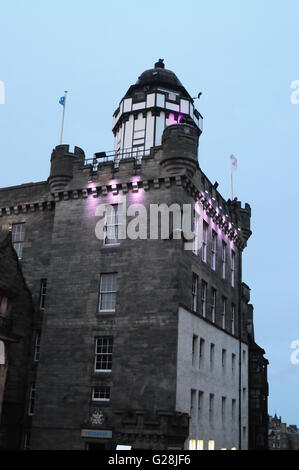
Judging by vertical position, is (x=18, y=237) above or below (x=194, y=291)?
above

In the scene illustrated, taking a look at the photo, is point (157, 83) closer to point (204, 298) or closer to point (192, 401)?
point (204, 298)

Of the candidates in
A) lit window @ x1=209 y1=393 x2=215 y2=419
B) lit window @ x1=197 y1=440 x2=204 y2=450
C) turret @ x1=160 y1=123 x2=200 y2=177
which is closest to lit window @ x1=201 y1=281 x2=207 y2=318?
lit window @ x1=209 y1=393 x2=215 y2=419

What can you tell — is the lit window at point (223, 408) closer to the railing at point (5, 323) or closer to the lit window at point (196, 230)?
the lit window at point (196, 230)

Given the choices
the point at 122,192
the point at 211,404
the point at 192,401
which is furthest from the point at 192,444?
the point at 122,192

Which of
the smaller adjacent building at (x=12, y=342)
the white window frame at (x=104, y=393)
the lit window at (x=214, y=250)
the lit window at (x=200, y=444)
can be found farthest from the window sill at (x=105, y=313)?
the lit window at (x=200, y=444)

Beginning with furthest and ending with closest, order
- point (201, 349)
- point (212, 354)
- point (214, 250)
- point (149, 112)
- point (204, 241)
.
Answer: point (149, 112), point (214, 250), point (204, 241), point (212, 354), point (201, 349)

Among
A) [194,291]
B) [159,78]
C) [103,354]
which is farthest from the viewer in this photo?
[159,78]

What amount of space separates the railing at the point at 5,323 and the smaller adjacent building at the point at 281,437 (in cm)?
9856

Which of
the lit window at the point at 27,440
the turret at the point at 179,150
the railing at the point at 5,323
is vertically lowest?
the lit window at the point at 27,440

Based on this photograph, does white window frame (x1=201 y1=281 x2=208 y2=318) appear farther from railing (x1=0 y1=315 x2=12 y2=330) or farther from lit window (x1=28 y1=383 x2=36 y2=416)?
railing (x1=0 y1=315 x2=12 y2=330)

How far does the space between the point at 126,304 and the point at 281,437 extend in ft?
393

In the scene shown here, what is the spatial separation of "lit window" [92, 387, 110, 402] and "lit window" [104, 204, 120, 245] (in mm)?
8738

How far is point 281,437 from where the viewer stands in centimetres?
14000

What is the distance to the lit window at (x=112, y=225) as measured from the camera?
3609 cm
